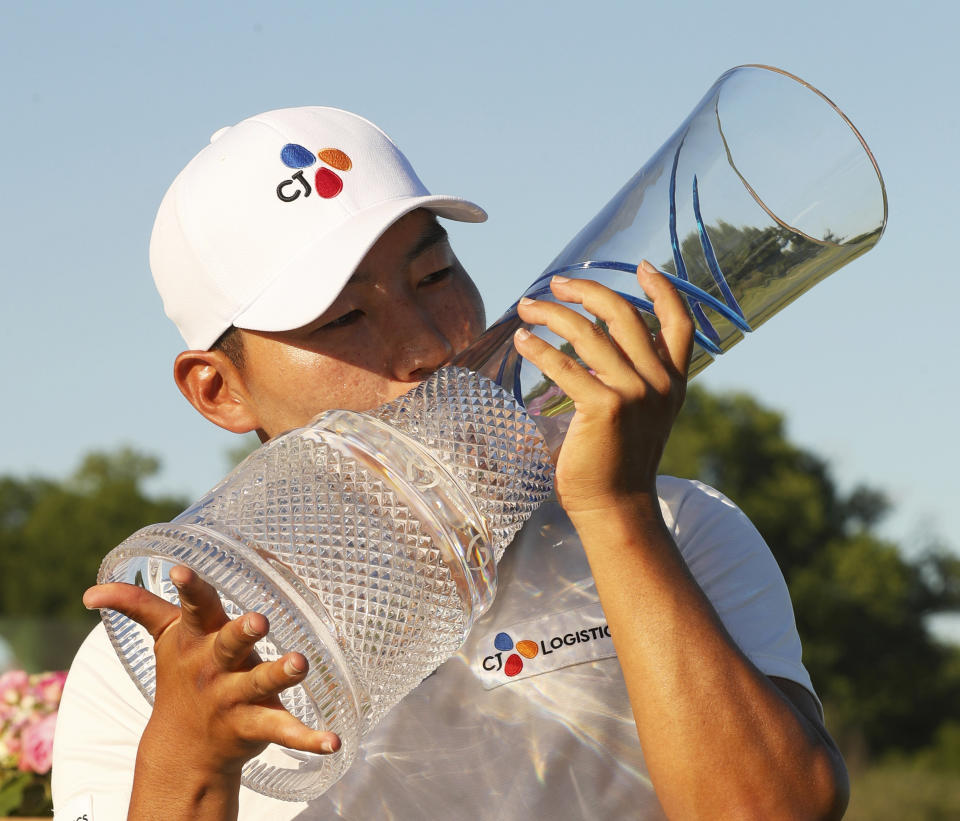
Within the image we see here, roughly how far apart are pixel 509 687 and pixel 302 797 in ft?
1.36

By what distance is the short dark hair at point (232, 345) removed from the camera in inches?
92.7

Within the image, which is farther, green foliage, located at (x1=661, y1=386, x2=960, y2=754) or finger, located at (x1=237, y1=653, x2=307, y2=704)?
green foliage, located at (x1=661, y1=386, x2=960, y2=754)

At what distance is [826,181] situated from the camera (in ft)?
6.07

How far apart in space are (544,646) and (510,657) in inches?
2.4

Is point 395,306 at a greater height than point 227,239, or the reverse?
point 227,239

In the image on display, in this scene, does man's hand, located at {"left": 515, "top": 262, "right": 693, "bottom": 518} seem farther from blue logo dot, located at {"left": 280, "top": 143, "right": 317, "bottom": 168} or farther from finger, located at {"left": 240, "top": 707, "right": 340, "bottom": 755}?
blue logo dot, located at {"left": 280, "top": 143, "right": 317, "bottom": 168}

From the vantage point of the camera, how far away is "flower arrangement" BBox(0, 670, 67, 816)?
3.93 meters

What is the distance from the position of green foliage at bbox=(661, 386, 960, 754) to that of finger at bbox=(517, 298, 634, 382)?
3790cm

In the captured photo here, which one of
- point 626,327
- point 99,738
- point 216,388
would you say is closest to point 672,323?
point 626,327

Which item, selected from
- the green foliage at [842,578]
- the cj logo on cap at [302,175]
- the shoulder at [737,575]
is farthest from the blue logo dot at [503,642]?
the green foliage at [842,578]

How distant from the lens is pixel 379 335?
2.18 m

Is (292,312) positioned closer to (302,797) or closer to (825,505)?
(302,797)

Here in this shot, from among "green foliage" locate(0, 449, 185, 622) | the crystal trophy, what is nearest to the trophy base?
the crystal trophy

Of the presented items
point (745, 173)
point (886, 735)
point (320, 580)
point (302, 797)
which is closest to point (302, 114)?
point (745, 173)
